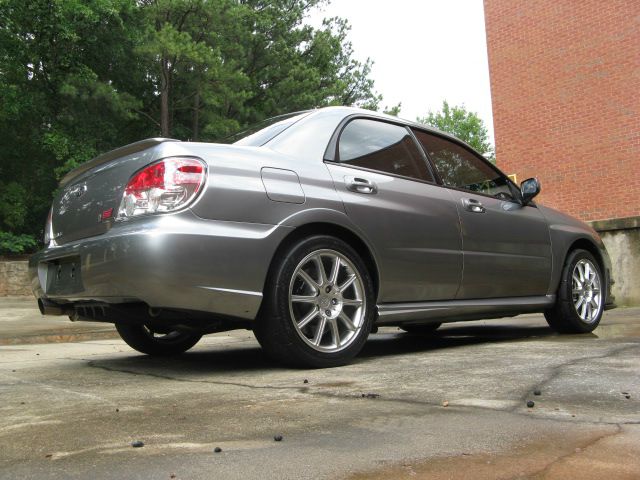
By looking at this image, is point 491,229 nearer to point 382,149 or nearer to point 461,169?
point 461,169

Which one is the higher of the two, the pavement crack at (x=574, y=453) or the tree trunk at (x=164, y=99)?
the tree trunk at (x=164, y=99)

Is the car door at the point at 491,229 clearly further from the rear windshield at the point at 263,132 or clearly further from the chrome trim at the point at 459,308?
the rear windshield at the point at 263,132

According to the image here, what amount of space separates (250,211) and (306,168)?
52 centimetres

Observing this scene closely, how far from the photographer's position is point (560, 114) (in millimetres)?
13156

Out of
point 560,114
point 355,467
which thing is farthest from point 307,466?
point 560,114

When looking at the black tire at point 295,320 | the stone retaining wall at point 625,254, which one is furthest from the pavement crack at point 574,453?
the stone retaining wall at point 625,254

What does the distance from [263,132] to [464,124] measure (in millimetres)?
56349

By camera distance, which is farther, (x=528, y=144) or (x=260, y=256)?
(x=528, y=144)

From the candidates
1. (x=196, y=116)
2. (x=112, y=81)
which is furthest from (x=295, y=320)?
(x=112, y=81)

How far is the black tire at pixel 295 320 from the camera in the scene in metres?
3.37

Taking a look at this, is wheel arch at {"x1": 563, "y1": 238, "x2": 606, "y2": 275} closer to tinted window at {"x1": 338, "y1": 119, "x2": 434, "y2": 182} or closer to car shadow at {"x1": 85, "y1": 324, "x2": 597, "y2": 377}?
car shadow at {"x1": 85, "y1": 324, "x2": 597, "y2": 377}

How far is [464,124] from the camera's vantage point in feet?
189

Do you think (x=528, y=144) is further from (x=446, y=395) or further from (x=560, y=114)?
(x=446, y=395)

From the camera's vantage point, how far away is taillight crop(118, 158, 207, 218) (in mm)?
3189
